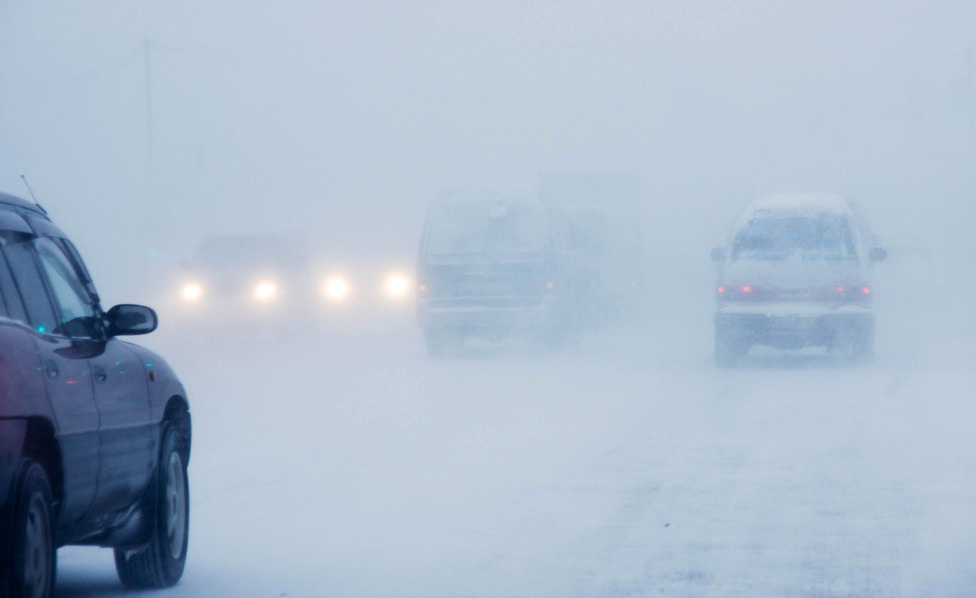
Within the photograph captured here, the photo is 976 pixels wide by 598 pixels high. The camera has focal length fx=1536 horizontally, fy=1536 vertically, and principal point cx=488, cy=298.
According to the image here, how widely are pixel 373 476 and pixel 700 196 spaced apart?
8918cm

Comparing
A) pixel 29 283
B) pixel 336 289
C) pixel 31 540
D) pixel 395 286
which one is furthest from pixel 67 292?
pixel 395 286

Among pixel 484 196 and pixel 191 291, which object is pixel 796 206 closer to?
pixel 484 196

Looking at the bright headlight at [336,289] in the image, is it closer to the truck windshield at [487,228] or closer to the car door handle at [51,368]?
the truck windshield at [487,228]

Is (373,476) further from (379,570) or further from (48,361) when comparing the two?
(48,361)

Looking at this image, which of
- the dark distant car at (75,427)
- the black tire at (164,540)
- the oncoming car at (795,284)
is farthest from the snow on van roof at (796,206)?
the black tire at (164,540)

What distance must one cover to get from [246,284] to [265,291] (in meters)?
0.40

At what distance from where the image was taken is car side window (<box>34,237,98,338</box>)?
19.3ft

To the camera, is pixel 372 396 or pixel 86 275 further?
pixel 372 396

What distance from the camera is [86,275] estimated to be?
256 inches

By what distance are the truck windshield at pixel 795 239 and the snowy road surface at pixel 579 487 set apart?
1649mm

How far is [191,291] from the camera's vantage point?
85.5 ft

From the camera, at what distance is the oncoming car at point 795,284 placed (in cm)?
1905

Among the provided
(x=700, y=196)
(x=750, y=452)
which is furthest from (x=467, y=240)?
(x=700, y=196)

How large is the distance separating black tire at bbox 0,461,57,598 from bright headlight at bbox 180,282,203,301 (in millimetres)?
21039
